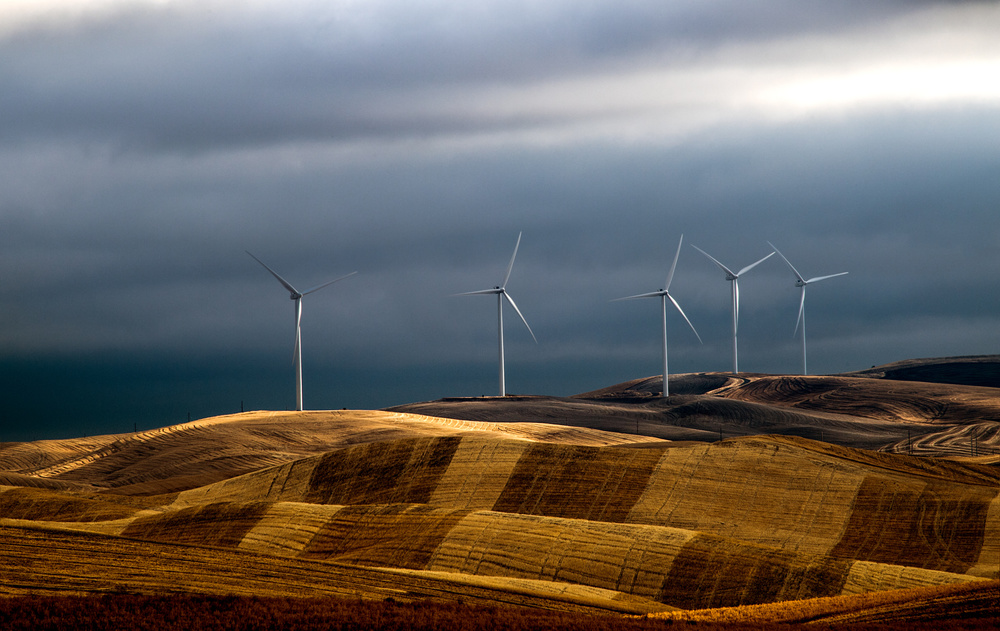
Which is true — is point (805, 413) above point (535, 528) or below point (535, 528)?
below

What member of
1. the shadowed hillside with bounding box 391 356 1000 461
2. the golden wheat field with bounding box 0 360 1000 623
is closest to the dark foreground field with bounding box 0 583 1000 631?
the golden wheat field with bounding box 0 360 1000 623

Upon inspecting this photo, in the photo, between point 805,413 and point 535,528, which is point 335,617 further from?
point 805,413

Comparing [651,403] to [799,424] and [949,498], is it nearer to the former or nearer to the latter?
[799,424]

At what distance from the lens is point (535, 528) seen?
139ft

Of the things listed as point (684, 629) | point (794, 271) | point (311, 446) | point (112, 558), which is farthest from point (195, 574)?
point (794, 271)

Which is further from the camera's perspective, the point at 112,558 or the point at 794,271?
the point at 794,271

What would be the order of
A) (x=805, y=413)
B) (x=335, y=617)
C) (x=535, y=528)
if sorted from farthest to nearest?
(x=805, y=413), (x=535, y=528), (x=335, y=617)

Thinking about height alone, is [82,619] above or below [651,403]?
above

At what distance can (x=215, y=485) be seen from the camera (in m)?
64.9

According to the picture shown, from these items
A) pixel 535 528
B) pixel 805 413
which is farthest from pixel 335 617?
pixel 805 413

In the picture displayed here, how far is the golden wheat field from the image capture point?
29.2m

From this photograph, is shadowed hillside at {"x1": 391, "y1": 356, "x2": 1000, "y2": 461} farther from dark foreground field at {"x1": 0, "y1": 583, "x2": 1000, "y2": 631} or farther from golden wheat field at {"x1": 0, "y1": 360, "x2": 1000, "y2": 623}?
dark foreground field at {"x1": 0, "y1": 583, "x2": 1000, "y2": 631}

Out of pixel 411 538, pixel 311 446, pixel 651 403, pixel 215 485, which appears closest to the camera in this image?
pixel 411 538

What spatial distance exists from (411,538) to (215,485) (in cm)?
2696
